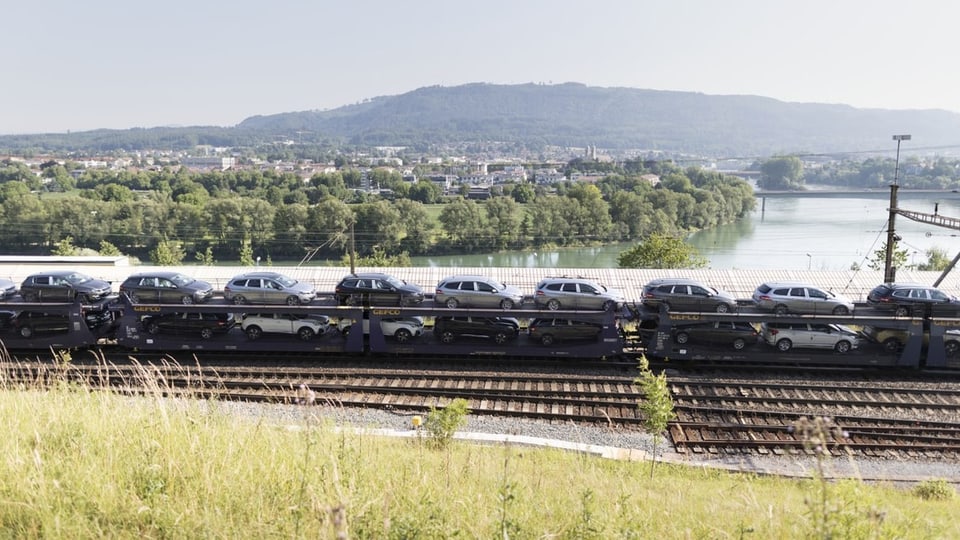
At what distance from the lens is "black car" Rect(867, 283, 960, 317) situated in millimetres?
16703

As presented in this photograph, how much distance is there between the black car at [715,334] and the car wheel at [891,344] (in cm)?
336

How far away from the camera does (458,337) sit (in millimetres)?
17000

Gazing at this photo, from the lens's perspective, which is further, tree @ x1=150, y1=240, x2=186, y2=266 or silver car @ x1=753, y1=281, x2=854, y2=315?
tree @ x1=150, y1=240, x2=186, y2=266

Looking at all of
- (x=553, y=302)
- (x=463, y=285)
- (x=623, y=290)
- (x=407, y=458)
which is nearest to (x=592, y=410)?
(x=553, y=302)

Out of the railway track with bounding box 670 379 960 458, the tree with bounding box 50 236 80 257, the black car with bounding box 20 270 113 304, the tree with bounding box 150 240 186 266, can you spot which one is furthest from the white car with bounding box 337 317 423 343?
the tree with bounding box 50 236 80 257

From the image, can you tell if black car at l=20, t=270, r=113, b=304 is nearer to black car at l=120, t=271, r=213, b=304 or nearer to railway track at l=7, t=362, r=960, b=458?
black car at l=120, t=271, r=213, b=304

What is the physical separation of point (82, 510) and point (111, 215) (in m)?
65.8

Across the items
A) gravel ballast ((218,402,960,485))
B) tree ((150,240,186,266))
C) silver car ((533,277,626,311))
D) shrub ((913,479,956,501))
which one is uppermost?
silver car ((533,277,626,311))

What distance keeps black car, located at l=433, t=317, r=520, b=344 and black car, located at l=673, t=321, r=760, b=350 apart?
14.2ft

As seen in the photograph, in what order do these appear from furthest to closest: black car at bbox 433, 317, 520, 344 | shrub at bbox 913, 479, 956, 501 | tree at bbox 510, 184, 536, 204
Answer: tree at bbox 510, 184, 536, 204 < black car at bbox 433, 317, 520, 344 < shrub at bbox 913, 479, 956, 501

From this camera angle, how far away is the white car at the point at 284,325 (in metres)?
17.2

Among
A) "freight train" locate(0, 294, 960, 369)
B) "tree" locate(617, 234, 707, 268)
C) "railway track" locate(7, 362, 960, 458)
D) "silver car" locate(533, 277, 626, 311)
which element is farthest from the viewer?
"tree" locate(617, 234, 707, 268)

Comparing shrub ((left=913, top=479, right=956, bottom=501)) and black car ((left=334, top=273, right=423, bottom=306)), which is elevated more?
black car ((left=334, top=273, right=423, bottom=306))

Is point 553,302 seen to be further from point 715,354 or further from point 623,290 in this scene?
point 623,290
